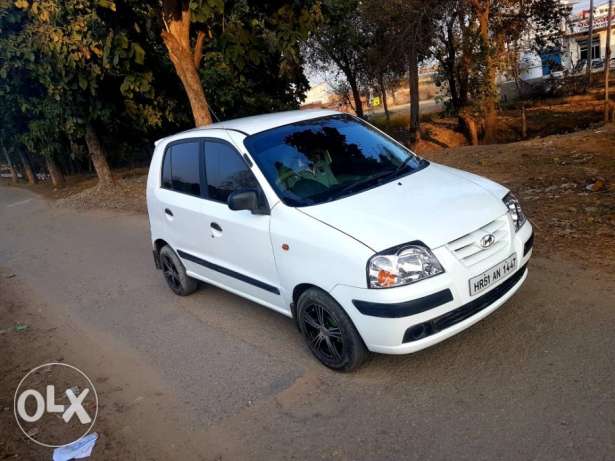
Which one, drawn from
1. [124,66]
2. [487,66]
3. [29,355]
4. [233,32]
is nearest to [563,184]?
[29,355]

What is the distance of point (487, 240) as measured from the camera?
11.9ft

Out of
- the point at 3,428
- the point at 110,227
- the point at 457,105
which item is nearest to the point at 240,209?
the point at 3,428

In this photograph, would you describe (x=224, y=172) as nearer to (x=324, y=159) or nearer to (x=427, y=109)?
(x=324, y=159)

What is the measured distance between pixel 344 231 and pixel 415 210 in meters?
0.54

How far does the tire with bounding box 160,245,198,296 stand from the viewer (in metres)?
→ 5.82

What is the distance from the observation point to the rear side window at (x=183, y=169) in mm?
5059

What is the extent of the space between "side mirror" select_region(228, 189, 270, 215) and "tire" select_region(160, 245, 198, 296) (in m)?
1.94

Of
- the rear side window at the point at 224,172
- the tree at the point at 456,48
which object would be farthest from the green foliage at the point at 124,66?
the tree at the point at 456,48

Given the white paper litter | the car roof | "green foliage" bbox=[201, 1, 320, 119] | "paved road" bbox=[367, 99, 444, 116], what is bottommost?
"paved road" bbox=[367, 99, 444, 116]

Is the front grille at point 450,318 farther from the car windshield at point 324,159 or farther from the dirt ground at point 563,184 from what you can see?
the dirt ground at point 563,184

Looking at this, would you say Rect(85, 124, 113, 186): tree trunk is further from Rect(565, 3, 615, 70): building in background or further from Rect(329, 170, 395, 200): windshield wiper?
Rect(565, 3, 615, 70): building in background

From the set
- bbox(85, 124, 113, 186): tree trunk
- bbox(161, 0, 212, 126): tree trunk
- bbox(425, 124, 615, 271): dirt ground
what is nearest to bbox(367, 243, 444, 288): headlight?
bbox(425, 124, 615, 271): dirt ground

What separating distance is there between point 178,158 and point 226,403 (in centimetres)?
259

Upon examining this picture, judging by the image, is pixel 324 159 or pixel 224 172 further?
pixel 224 172
